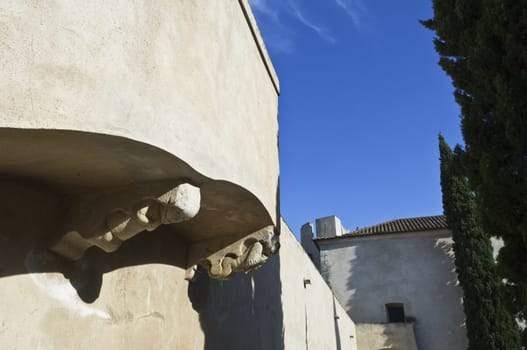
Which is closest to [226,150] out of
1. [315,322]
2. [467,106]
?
[467,106]

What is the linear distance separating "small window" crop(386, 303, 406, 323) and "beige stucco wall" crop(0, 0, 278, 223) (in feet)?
59.4

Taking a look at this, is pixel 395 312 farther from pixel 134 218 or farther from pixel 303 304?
pixel 134 218

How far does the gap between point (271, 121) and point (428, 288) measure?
17461 millimetres

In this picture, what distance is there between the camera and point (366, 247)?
20859mm

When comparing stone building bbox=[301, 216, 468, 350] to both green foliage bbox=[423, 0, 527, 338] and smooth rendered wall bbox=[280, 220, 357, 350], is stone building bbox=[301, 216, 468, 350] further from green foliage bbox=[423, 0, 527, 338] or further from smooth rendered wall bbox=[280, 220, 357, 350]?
green foliage bbox=[423, 0, 527, 338]

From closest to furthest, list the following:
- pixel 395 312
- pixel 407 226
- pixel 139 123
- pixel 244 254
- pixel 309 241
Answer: pixel 139 123 → pixel 244 254 → pixel 395 312 → pixel 407 226 → pixel 309 241

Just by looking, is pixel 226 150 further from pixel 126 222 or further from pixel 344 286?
pixel 344 286

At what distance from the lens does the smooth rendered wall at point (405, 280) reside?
18.2 m

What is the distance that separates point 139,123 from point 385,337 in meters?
17.4

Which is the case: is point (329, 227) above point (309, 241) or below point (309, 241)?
above

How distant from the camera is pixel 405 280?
19.5m

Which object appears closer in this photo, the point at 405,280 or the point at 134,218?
the point at 134,218

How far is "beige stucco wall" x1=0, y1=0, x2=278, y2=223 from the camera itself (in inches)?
68.1

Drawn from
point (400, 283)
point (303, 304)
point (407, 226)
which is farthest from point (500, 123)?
point (407, 226)
